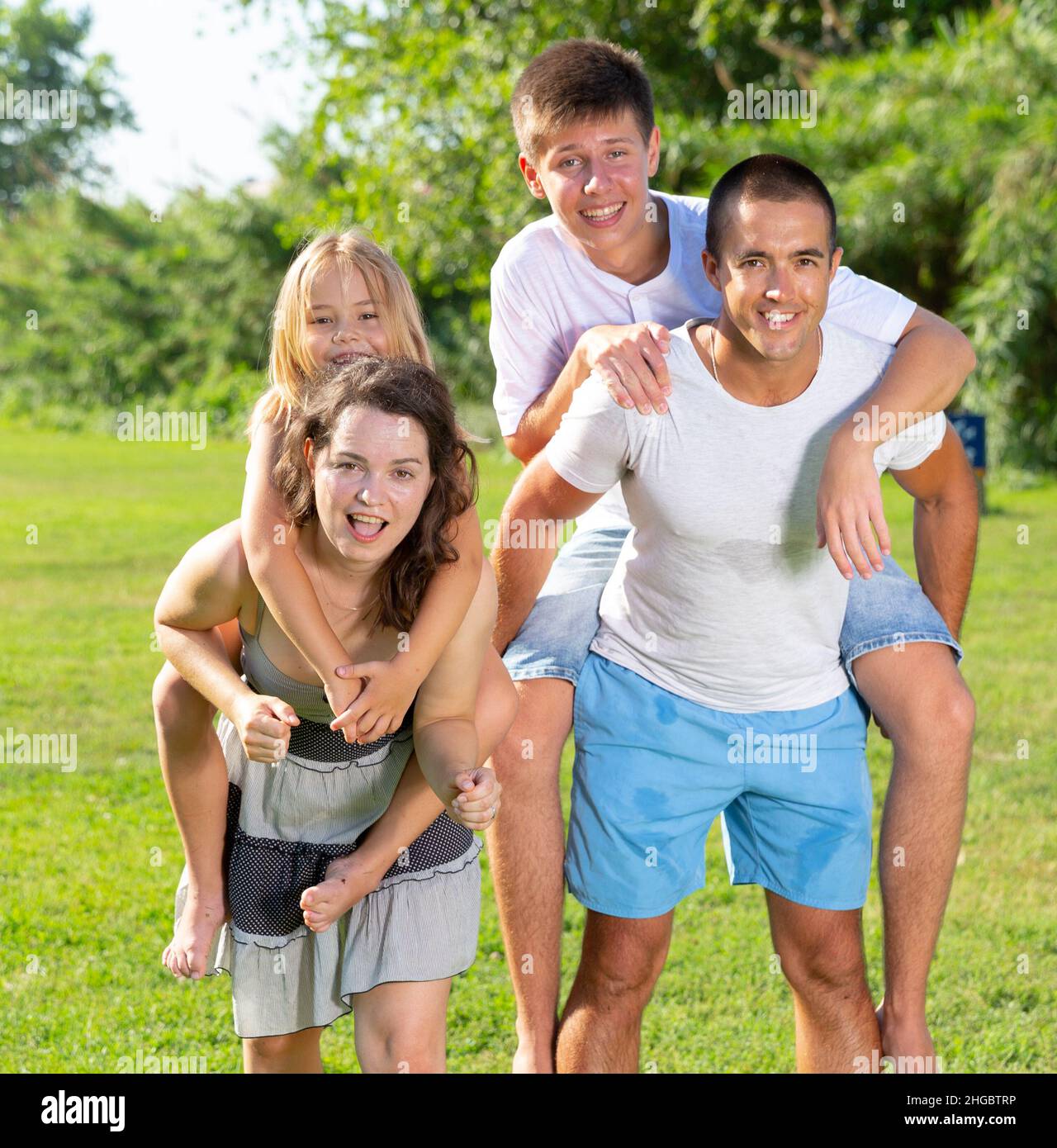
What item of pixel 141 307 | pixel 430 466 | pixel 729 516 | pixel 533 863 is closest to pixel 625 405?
pixel 729 516

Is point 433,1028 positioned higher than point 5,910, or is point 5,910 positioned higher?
point 433,1028

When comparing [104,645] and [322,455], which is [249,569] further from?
[104,645]

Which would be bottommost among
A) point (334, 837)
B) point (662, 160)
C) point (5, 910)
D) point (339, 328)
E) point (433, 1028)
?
point (5, 910)

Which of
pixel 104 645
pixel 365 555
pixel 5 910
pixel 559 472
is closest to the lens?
pixel 365 555

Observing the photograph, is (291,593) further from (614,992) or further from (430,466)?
(614,992)

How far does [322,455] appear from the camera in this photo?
8.09 feet

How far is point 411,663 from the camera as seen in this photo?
246 centimetres

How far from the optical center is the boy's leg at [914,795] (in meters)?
2.94

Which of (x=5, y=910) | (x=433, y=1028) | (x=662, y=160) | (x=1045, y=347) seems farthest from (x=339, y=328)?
(x=662, y=160)

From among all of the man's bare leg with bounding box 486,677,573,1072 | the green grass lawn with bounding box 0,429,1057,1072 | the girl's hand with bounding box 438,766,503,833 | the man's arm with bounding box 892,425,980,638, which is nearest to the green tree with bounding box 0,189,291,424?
the green grass lawn with bounding box 0,429,1057,1072

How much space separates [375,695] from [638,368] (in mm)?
810

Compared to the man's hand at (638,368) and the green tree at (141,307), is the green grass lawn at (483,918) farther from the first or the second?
the green tree at (141,307)

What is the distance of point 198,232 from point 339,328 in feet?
82.2

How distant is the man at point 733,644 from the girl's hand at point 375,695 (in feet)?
1.90
